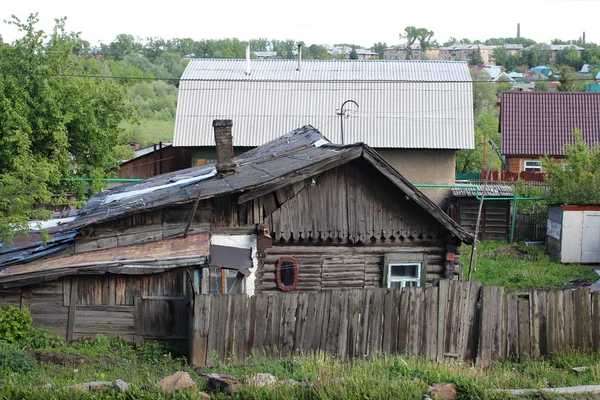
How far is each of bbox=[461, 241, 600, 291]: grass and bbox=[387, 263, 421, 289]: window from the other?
6.41m

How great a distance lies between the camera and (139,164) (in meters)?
34.9

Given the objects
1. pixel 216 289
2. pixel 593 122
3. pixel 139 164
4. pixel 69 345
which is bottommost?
pixel 69 345

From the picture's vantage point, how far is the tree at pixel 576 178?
85.8 feet

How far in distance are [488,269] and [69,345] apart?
1410cm

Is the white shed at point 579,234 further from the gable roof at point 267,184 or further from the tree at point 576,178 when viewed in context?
the gable roof at point 267,184

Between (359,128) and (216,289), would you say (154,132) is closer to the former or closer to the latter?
(359,128)

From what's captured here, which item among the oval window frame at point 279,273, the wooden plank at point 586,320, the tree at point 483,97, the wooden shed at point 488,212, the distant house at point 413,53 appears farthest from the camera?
the distant house at point 413,53

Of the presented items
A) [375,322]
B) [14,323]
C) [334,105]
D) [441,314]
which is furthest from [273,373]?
[334,105]

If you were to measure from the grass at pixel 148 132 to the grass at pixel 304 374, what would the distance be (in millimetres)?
38757

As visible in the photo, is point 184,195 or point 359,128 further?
point 359,128

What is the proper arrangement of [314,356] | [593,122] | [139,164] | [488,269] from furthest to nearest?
[593,122] < [139,164] < [488,269] < [314,356]

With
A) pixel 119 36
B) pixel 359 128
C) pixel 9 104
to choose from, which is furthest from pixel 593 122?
pixel 119 36

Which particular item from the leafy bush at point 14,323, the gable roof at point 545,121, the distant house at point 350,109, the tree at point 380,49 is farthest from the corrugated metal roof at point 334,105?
the tree at point 380,49

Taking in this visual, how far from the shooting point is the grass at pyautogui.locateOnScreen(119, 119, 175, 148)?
57791 mm
